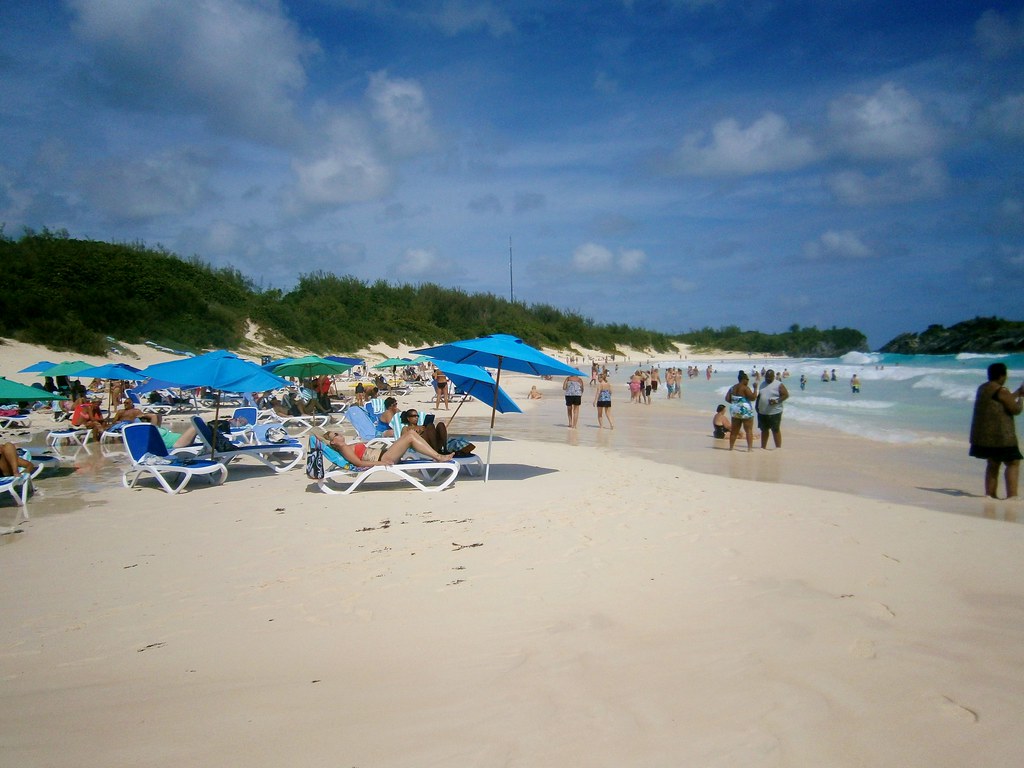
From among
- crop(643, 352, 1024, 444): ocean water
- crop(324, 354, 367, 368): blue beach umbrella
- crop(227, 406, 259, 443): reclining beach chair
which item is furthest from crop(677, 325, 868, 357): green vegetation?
crop(227, 406, 259, 443): reclining beach chair

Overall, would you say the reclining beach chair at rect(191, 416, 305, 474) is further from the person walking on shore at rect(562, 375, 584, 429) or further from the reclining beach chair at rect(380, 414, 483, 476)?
the person walking on shore at rect(562, 375, 584, 429)

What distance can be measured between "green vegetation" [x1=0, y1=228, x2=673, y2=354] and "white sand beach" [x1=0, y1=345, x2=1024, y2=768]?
2283 cm

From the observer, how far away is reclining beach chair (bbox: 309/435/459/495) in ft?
23.5

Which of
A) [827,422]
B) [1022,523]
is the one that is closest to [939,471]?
[1022,523]

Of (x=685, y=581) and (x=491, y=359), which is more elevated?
(x=491, y=359)

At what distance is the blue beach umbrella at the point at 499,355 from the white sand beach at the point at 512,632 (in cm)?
148

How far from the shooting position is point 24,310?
24406mm

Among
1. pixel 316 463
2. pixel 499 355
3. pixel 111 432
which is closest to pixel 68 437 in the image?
pixel 111 432

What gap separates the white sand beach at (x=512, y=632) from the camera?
100 inches

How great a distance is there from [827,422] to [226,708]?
694 inches

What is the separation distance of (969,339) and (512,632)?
81.3 meters

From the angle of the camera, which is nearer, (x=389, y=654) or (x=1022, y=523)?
(x=389, y=654)

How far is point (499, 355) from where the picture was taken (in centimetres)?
732

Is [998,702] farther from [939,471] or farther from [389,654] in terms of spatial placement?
[939,471]
